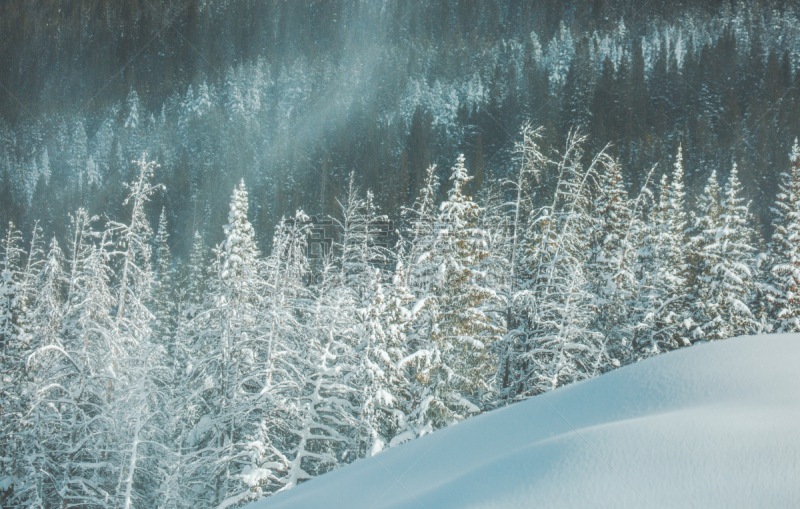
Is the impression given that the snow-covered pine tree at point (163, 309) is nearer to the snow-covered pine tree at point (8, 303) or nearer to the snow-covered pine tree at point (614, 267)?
the snow-covered pine tree at point (8, 303)

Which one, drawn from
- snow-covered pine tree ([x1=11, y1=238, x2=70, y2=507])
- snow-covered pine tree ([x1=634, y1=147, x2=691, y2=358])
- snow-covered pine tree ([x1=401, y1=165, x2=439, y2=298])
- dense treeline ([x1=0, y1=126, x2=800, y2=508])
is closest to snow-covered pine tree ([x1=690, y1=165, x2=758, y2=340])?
dense treeline ([x1=0, y1=126, x2=800, y2=508])

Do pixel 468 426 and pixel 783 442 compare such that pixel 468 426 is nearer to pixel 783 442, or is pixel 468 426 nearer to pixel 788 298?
pixel 783 442

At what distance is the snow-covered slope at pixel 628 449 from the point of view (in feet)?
11.8

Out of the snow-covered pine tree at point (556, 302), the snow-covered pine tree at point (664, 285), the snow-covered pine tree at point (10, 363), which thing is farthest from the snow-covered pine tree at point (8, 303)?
the snow-covered pine tree at point (664, 285)

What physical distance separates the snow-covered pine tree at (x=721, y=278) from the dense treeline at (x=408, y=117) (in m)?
41.0

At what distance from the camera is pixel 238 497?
1142cm

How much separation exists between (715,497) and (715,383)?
242cm

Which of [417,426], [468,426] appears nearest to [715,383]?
[468,426]

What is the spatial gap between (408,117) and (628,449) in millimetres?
116324

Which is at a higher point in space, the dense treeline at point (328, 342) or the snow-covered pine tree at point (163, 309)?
the dense treeline at point (328, 342)

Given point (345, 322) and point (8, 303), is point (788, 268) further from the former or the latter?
point (8, 303)

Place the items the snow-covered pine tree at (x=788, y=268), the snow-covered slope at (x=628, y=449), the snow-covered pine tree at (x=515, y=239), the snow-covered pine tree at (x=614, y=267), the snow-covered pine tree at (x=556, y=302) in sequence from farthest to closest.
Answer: the snow-covered pine tree at (x=788, y=268)
the snow-covered pine tree at (x=614, y=267)
the snow-covered pine tree at (x=515, y=239)
the snow-covered pine tree at (x=556, y=302)
the snow-covered slope at (x=628, y=449)

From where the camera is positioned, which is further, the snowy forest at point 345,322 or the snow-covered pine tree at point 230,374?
the snow-covered pine tree at point 230,374

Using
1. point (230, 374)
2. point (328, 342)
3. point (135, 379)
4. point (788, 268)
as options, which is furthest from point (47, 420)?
point (788, 268)
